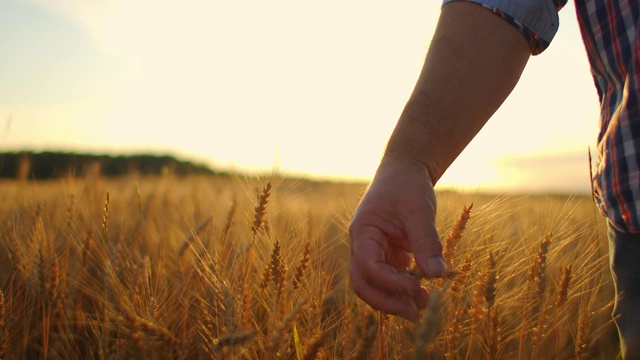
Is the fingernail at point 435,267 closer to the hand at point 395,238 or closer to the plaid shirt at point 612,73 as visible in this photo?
the hand at point 395,238

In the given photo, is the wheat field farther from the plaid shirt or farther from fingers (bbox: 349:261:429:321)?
the plaid shirt

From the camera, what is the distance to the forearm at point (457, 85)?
3.57 feet

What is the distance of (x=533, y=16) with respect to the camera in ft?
3.93

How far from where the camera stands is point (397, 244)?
3.39 ft

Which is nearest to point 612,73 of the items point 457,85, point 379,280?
point 457,85

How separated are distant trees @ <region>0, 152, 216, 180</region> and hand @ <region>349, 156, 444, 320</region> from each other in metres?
1.42

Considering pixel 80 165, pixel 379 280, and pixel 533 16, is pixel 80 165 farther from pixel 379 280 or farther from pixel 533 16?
pixel 379 280

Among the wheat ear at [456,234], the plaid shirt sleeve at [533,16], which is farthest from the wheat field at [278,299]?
the plaid shirt sleeve at [533,16]

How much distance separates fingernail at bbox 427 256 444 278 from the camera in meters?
0.81

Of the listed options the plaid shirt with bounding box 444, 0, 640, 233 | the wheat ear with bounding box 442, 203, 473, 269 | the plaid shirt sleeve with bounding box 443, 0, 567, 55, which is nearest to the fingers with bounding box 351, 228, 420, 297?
the wheat ear with bounding box 442, 203, 473, 269

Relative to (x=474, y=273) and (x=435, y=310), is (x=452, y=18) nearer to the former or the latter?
(x=474, y=273)

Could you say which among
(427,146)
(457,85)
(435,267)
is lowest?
(435,267)

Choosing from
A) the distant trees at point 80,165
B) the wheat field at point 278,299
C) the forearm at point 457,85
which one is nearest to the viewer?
the wheat field at point 278,299

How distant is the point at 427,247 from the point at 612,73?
23.4 inches
